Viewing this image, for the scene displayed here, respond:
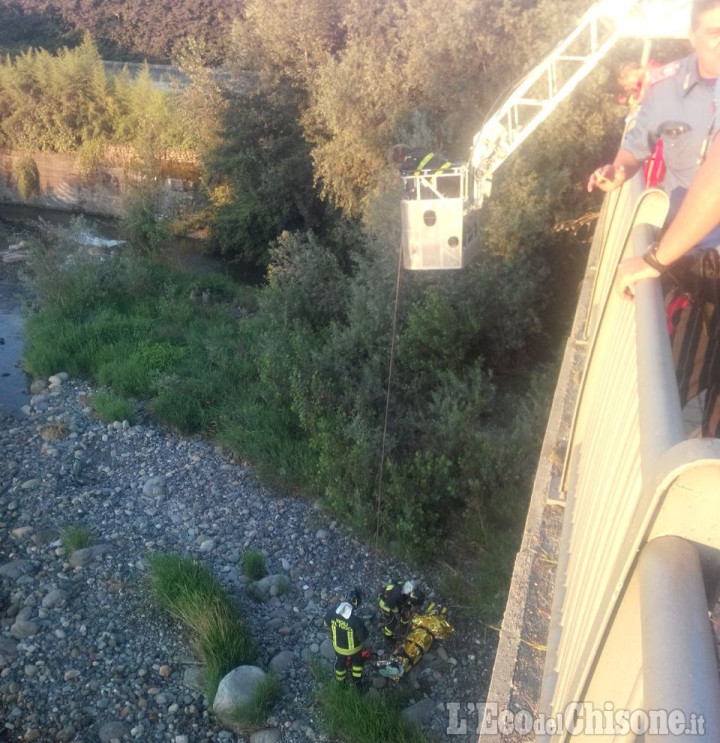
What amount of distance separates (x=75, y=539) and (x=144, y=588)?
3.13ft

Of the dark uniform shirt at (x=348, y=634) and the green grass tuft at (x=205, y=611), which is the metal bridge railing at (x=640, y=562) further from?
the green grass tuft at (x=205, y=611)

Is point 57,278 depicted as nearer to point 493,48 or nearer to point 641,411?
point 493,48

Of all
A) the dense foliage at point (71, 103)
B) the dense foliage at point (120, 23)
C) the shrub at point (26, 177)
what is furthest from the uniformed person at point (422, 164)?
the dense foliage at point (120, 23)

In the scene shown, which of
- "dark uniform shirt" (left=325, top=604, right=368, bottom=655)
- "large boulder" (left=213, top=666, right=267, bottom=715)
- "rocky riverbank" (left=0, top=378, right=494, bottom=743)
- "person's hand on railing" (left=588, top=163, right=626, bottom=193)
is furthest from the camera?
"rocky riverbank" (left=0, top=378, right=494, bottom=743)

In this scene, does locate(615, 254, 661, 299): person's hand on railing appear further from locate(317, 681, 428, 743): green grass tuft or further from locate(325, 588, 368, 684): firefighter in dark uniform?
locate(317, 681, 428, 743): green grass tuft

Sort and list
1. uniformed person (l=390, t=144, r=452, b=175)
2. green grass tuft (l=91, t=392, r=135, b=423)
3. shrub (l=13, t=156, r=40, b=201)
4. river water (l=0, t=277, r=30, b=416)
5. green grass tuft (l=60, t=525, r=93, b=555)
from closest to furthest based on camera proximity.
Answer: green grass tuft (l=60, t=525, r=93, b=555) < uniformed person (l=390, t=144, r=452, b=175) < green grass tuft (l=91, t=392, r=135, b=423) < river water (l=0, t=277, r=30, b=416) < shrub (l=13, t=156, r=40, b=201)

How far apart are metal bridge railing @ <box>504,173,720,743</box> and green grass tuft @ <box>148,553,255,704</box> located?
320 cm

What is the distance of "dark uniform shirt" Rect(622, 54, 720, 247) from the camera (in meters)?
3.21

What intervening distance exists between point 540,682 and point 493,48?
10659 millimetres

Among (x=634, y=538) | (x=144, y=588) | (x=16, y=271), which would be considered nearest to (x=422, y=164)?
(x=144, y=588)

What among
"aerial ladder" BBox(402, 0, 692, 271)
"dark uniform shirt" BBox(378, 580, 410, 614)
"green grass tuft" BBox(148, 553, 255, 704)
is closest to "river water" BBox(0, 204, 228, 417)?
"green grass tuft" BBox(148, 553, 255, 704)

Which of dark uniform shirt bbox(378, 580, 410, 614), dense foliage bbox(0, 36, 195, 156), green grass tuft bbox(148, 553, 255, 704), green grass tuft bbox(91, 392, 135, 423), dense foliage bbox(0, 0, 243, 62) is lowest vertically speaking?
green grass tuft bbox(148, 553, 255, 704)

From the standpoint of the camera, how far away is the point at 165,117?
20219mm

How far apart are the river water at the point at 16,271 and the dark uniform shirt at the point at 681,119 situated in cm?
851
